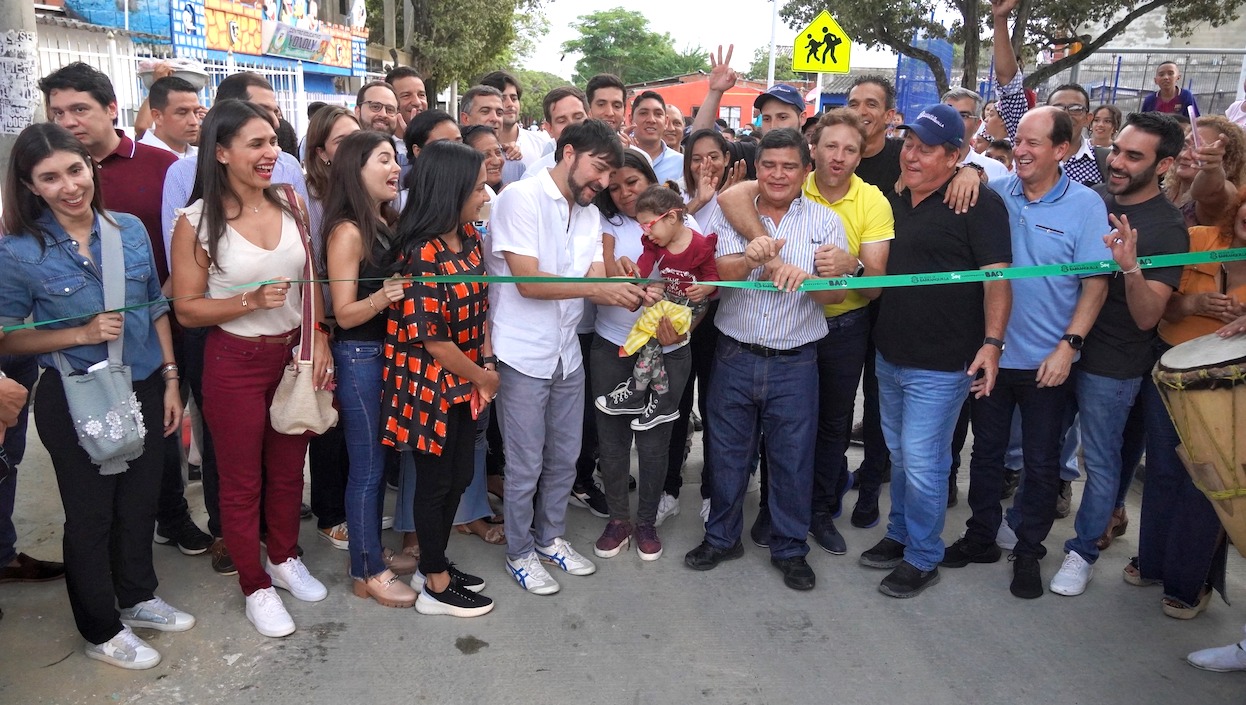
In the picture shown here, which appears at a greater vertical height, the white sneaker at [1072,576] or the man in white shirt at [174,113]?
the man in white shirt at [174,113]

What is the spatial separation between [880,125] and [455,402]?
2.74 meters

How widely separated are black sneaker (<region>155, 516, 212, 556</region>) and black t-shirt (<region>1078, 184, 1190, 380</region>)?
411cm

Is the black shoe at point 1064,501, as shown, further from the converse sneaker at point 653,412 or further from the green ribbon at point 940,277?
the converse sneaker at point 653,412

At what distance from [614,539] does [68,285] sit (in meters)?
2.54

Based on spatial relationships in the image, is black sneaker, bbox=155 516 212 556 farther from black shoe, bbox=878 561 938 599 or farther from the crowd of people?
black shoe, bbox=878 561 938 599

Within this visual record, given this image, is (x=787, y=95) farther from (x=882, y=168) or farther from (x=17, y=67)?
(x=17, y=67)

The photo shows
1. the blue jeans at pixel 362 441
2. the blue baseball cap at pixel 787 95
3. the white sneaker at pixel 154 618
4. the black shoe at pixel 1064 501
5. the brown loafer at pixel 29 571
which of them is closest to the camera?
the white sneaker at pixel 154 618

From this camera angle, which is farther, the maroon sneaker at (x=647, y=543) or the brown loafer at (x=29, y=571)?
the maroon sneaker at (x=647, y=543)

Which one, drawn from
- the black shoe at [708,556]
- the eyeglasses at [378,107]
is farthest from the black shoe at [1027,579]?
the eyeglasses at [378,107]

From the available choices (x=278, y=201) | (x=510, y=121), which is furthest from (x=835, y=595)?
(x=510, y=121)

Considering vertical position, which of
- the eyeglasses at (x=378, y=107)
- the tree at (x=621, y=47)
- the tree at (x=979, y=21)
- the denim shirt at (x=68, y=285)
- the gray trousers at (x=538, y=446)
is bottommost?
the gray trousers at (x=538, y=446)

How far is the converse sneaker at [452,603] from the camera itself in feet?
12.0

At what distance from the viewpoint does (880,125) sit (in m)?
4.64

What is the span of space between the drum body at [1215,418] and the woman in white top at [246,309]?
3190mm
